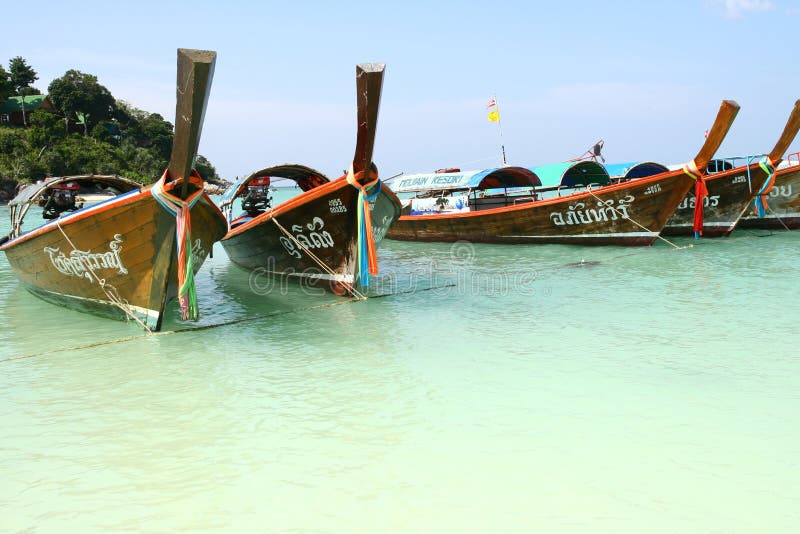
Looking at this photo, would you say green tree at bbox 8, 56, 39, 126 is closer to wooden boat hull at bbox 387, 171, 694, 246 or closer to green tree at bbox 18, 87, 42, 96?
green tree at bbox 18, 87, 42, 96

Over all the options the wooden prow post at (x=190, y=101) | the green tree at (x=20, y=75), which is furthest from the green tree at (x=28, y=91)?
the wooden prow post at (x=190, y=101)

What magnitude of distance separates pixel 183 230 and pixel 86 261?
4.88 feet

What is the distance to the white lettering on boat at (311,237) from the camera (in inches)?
328

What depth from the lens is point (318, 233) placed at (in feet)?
27.7

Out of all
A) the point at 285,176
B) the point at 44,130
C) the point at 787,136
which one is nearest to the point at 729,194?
the point at 787,136

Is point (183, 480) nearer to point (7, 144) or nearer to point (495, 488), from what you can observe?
point (495, 488)

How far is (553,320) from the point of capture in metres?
6.96

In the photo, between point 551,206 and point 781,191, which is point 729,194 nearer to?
point 781,191

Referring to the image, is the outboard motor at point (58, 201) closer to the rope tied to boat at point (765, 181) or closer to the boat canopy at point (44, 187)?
the boat canopy at point (44, 187)

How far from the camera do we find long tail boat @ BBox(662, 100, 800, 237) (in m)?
14.0

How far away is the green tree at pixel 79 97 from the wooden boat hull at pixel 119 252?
61.6 meters

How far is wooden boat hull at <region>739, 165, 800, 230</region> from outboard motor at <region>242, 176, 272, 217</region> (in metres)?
12.8

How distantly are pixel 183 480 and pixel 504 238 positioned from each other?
474 inches

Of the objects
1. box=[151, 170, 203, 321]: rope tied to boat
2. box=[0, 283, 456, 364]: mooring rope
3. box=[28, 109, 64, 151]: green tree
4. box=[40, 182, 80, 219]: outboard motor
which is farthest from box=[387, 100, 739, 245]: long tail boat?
box=[28, 109, 64, 151]: green tree
